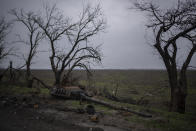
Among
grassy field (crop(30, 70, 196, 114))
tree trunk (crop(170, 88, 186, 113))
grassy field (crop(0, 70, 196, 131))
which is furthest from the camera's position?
grassy field (crop(30, 70, 196, 114))

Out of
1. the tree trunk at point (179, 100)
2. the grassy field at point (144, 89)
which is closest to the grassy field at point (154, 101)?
the grassy field at point (144, 89)

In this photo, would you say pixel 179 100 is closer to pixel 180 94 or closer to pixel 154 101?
pixel 180 94

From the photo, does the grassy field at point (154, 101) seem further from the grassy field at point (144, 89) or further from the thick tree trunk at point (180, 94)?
the thick tree trunk at point (180, 94)

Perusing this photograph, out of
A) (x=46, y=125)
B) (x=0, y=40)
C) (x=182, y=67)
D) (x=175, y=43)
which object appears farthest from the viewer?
(x=0, y=40)

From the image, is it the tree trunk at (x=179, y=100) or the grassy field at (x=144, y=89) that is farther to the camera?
the grassy field at (x=144, y=89)

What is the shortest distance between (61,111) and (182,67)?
27.2ft

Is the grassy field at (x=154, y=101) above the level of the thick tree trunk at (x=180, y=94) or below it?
below

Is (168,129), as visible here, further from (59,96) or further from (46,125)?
(59,96)

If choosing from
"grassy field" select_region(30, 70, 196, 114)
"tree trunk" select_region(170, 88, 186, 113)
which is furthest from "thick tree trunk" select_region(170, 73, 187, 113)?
"grassy field" select_region(30, 70, 196, 114)

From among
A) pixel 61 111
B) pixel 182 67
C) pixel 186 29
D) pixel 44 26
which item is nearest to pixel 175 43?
pixel 186 29

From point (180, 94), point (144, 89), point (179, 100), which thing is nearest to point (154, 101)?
point (179, 100)

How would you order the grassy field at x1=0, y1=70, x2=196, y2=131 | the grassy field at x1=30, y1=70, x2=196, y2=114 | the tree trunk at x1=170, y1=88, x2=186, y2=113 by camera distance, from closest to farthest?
the grassy field at x1=0, y1=70, x2=196, y2=131 < the tree trunk at x1=170, y1=88, x2=186, y2=113 < the grassy field at x1=30, y1=70, x2=196, y2=114

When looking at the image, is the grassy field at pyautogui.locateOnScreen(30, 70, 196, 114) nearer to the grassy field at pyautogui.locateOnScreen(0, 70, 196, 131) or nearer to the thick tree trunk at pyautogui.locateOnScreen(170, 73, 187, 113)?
the grassy field at pyautogui.locateOnScreen(0, 70, 196, 131)

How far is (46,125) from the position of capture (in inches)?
208
